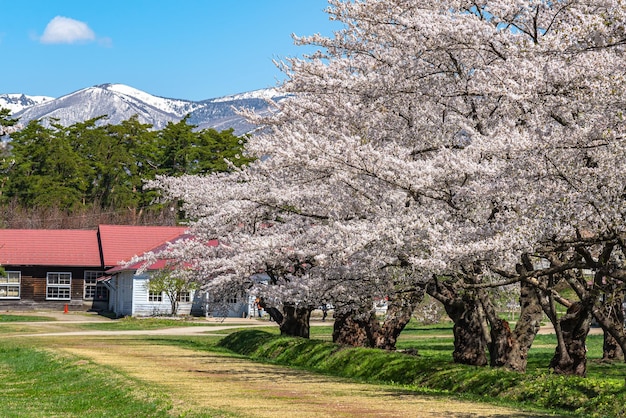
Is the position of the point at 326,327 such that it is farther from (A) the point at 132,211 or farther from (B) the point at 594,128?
(A) the point at 132,211

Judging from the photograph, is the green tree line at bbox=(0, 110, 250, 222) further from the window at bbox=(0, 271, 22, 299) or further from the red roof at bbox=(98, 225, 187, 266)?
the window at bbox=(0, 271, 22, 299)

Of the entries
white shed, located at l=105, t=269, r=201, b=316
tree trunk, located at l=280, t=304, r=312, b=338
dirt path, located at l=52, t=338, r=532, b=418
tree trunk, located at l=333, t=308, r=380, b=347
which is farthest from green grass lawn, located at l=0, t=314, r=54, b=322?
tree trunk, located at l=333, t=308, r=380, b=347

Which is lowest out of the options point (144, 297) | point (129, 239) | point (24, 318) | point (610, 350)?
point (610, 350)

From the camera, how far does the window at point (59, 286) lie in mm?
60406

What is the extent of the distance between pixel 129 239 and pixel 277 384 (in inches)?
1785

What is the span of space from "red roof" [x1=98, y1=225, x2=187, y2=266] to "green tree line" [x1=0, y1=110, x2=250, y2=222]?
21.9 meters

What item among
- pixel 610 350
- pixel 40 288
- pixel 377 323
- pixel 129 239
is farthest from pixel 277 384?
pixel 129 239

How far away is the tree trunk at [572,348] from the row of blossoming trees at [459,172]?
36 mm

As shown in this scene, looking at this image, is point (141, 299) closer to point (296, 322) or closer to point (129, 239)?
point (129, 239)

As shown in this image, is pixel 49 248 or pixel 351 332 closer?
pixel 351 332

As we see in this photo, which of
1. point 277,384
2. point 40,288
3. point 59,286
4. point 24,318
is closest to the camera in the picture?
point 277,384

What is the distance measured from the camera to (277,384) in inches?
737

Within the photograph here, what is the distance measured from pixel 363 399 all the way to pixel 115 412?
4095 mm

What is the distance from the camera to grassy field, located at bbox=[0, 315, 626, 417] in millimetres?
14773
